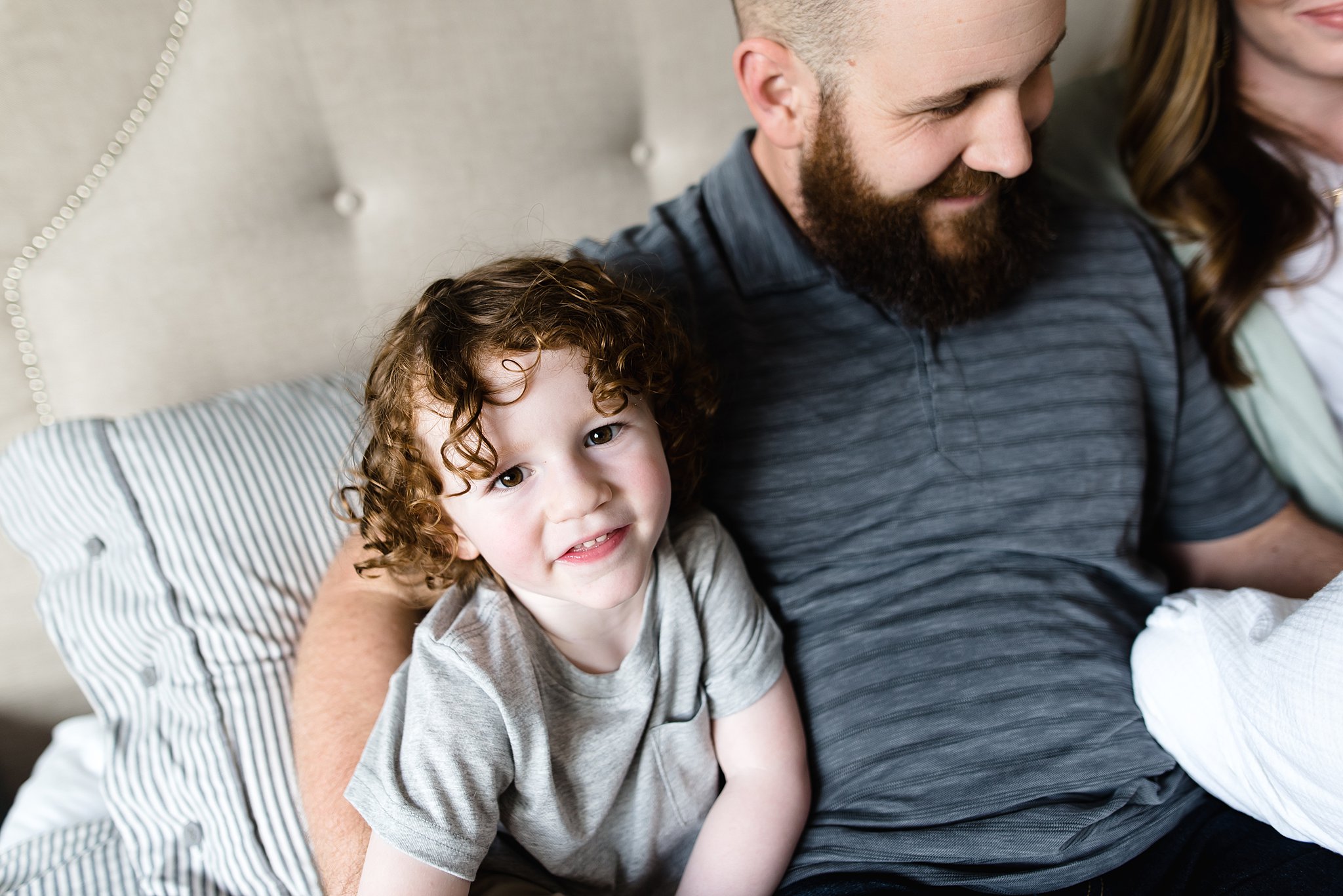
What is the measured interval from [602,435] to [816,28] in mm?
549

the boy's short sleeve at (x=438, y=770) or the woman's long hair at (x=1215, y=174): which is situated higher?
the woman's long hair at (x=1215, y=174)

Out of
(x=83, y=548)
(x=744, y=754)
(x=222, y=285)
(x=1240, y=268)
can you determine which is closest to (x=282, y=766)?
(x=83, y=548)

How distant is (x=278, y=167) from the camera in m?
1.28

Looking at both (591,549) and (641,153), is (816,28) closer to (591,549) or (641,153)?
(641,153)

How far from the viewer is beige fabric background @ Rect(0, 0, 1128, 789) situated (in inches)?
46.9

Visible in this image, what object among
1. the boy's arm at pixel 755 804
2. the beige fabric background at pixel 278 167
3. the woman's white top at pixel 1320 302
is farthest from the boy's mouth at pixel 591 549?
the woman's white top at pixel 1320 302

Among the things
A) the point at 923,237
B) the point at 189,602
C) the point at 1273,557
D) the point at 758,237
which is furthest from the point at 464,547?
the point at 1273,557

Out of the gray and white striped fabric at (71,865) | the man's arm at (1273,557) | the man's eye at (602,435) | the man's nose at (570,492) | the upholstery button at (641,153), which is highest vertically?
the upholstery button at (641,153)

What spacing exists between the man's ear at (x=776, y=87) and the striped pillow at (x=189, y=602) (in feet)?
2.22

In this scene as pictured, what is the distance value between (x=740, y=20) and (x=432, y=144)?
479mm

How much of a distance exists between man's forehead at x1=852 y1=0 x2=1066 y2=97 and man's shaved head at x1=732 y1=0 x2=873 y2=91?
3 centimetres

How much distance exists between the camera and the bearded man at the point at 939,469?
0.97 meters

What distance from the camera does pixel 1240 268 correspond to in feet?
4.10

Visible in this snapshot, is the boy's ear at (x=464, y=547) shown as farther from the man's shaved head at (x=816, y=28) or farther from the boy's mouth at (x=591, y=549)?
the man's shaved head at (x=816, y=28)
